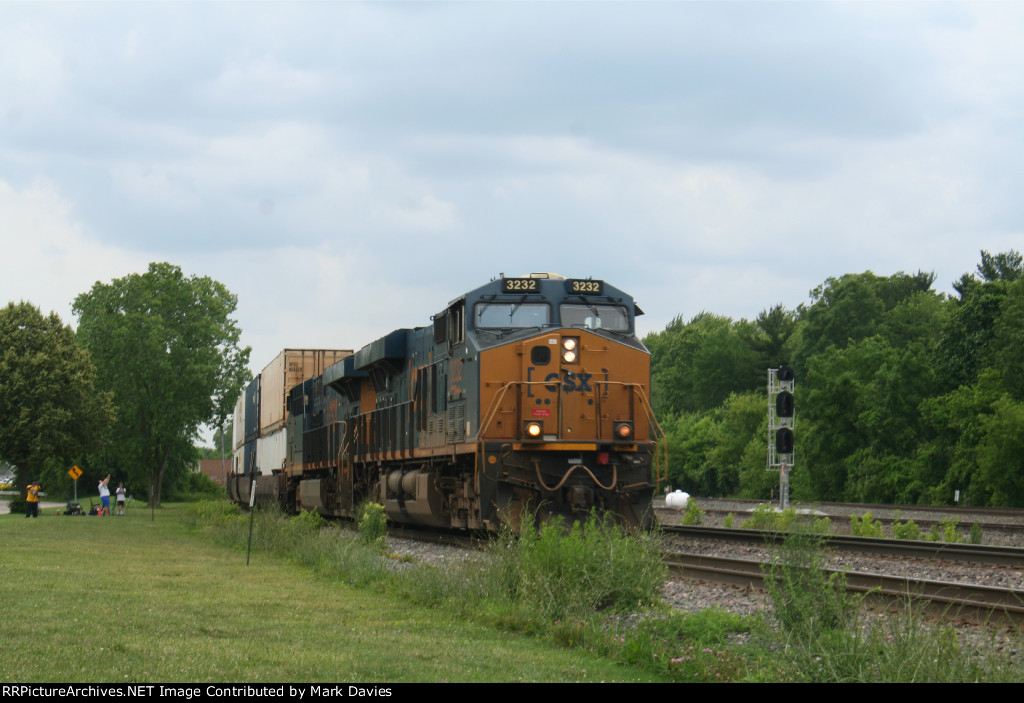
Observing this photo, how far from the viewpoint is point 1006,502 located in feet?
120

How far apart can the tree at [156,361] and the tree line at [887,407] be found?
94.2 feet

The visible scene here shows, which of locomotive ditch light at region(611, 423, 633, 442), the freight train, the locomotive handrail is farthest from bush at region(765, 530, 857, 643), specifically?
locomotive ditch light at region(611, 423, 633, 442)

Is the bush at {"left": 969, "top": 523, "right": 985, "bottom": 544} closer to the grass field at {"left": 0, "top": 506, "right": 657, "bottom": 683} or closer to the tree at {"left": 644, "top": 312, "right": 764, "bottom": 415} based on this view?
the grass field at {"left": 0, "top": 506, "right": 657, "bottom": 683}

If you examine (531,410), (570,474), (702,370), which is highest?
(702,370)

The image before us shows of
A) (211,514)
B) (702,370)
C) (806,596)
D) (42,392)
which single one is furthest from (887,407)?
(806,596)

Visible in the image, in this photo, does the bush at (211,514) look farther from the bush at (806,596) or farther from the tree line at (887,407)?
the tree line at (887,407)

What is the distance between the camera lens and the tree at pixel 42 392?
4741 cm

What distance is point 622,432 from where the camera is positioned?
56.3ft

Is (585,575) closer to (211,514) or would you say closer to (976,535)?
(976,535)

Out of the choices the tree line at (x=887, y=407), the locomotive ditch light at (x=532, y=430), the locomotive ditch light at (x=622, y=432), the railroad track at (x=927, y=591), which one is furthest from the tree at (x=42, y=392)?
the railroad track at (x=927, y=591)

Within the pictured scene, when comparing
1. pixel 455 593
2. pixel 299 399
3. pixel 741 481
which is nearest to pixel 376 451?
pixel 299 399

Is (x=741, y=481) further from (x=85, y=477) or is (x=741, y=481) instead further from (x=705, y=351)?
(x=85, y=477)

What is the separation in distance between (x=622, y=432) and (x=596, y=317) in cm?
211

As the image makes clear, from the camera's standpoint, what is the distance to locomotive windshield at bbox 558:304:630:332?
17.8 meters
